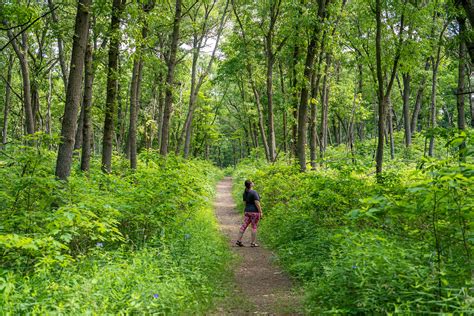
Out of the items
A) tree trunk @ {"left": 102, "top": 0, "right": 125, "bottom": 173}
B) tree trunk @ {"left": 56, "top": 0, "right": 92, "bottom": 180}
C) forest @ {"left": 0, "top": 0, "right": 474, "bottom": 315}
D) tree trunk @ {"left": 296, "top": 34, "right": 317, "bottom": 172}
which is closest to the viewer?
forest @ {"left": 0, "top": 0, "right": 474, "bottom": 315}

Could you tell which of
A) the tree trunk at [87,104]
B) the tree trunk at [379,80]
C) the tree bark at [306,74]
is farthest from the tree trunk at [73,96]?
the tree bark at [306,74]

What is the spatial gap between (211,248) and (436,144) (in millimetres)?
26581

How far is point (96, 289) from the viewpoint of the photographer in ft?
14.7

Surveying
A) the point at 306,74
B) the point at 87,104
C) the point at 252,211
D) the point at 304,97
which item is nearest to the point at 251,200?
the point at 252,211

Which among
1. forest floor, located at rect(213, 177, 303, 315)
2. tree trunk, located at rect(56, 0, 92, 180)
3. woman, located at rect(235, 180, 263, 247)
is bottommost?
forest floor, located at rect(213, 177, 303, 315)

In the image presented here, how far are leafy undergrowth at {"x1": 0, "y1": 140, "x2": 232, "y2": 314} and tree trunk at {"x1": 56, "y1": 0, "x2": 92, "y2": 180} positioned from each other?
0.34 m

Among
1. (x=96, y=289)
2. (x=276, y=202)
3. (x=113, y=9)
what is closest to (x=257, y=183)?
(x=276, y=202)

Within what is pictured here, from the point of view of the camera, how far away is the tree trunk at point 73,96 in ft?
23.3

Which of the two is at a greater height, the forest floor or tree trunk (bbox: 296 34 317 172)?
tree trunk (bbox: 296 34 317 172)

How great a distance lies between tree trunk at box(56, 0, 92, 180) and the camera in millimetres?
7105

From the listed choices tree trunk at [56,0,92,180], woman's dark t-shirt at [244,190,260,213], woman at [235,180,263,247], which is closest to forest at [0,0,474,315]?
tree trunk at [56,0,92,180]

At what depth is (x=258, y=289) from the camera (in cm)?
701

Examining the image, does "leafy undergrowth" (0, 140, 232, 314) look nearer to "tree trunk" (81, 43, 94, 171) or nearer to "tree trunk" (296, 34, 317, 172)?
"tree trunk" (81, 43, 94, 171)

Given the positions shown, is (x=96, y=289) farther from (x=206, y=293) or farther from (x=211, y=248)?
(x=211, y=248)
